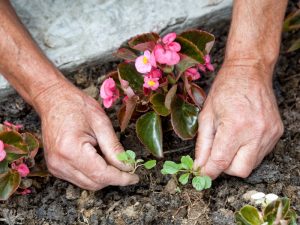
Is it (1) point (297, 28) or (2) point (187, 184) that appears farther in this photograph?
(1) point (297, 28)

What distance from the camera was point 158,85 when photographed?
167 cm

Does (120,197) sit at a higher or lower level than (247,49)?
lower

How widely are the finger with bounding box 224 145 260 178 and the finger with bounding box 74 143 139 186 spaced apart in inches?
10.8

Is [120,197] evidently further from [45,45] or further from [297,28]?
[297,28]

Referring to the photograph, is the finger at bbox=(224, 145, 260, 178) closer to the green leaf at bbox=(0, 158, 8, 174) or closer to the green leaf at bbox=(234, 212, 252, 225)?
the green leaf at bbox=(234, 212, 252, 225)

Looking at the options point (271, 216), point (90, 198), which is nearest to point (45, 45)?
point (90, 198)

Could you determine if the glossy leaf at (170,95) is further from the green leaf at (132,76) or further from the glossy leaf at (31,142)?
the glossy leaf at (31,142)

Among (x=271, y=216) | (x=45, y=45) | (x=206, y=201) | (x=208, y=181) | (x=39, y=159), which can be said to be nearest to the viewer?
(x=271, y=216)

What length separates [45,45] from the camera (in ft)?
6.94

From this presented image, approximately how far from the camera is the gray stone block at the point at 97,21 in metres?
2.11

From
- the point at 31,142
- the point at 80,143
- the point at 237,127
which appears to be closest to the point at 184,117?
the point at 237,127

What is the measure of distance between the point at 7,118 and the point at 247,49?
0.78 m

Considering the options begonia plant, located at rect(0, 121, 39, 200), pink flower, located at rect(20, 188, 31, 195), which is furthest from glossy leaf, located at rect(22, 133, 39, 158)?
pink flower, located at rect(20, 188, 31, 195)

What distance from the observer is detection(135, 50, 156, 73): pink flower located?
1616mm
